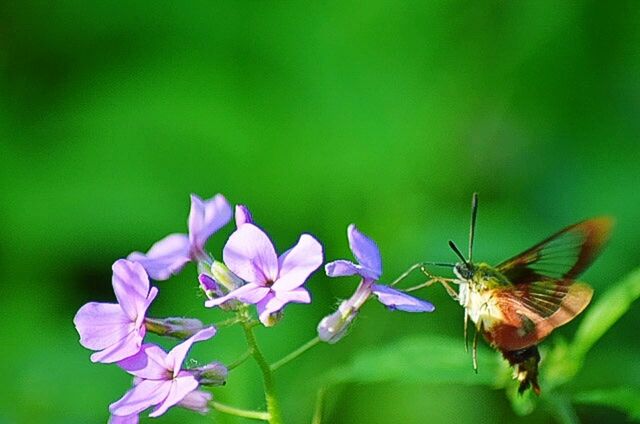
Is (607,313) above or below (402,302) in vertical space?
below

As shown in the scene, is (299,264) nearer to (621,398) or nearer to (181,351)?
(181,351)

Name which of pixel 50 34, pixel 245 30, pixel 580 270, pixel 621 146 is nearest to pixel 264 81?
pixel 245 30

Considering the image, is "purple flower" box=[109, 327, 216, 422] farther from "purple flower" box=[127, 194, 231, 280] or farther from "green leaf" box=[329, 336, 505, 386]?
"green leaf" box=[329, 336, 505, 386]

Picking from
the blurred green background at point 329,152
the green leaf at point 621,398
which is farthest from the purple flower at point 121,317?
the blurred green background at point 329,152

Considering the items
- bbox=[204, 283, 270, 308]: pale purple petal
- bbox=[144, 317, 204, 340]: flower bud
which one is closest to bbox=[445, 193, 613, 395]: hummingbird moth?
bbox=[204, 283, 270, 308]: pale purple petal

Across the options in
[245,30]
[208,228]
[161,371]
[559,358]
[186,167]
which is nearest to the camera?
[161,371]

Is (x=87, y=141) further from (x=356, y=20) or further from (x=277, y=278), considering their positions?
(x=277, y=278)

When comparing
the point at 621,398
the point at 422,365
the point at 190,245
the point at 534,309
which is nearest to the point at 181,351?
the point at 190,245
